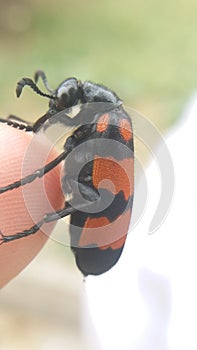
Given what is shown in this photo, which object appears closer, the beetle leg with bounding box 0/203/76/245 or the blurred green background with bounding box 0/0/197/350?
the beetle leg with bounding box 0/203/76/245

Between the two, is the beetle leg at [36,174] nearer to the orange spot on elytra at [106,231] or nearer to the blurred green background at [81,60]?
the orange spot on elytra at [106,231]

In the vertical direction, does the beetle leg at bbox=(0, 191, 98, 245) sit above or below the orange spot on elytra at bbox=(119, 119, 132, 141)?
below

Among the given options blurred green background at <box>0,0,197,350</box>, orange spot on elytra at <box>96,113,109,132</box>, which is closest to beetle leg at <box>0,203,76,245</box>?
orange spot on elytra at <box>96,113,109,132</box>

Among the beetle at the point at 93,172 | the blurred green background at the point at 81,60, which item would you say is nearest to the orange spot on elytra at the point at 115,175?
the beetle at the point at 93,172

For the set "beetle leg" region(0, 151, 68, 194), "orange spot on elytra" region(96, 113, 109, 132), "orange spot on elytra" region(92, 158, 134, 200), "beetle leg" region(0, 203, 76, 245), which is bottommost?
"beetle leg" region(0, 203, 76, 245)

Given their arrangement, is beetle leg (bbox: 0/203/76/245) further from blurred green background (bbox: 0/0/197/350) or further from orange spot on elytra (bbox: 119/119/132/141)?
blurred green background (bbox: 0/0/197/350)

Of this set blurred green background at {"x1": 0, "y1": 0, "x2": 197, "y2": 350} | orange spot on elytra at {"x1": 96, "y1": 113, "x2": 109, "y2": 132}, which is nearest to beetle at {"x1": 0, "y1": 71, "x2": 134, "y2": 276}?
orange spot on elytra at {"x1": 96, "y1": 113, "x2": 109, "y2": 132}

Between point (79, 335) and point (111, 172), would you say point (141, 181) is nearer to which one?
point (111, 172)
